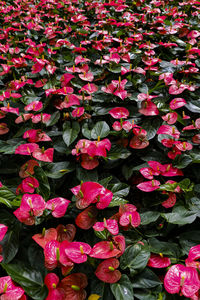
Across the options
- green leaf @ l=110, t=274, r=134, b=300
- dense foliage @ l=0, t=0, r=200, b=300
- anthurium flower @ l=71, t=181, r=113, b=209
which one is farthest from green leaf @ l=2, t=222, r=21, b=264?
green leaf @ l=110, t=274, r=134, b=300

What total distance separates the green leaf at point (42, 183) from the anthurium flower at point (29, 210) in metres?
0.11

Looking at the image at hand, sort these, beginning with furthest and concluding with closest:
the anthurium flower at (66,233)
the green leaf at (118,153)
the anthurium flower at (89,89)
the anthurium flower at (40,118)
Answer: the anthurium flower at (89,89)
the anthurium flower at (40,118)
the green leaf at (118,153)
the anthurium flower at (66,233)

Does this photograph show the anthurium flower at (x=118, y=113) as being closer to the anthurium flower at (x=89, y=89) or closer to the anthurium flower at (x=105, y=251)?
the anthurium flower at (x=89, y=89)

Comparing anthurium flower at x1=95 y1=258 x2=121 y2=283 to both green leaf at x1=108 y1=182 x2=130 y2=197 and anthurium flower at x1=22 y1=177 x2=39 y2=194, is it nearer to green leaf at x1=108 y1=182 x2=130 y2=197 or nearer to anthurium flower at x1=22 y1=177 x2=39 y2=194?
green leaf at x1=108 y1=182 x2=130 y2=197

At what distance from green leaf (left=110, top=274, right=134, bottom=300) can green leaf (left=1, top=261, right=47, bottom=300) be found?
0.21 metres

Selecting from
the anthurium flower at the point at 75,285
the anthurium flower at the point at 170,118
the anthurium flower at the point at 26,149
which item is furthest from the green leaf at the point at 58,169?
the anthurium flower at the point at 170,118

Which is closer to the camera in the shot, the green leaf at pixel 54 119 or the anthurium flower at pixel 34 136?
the anthurium flower at pixel 34 136

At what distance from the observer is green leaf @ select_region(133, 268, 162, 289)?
816 millimetres

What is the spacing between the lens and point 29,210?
34.5 inches

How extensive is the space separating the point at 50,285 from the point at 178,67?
156 cm

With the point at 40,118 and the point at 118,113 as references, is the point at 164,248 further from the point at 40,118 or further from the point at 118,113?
the point at 40,118

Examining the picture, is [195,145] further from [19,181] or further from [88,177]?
[19,181]

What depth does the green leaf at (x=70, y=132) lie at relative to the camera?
121 cm

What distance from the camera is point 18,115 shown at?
4.54 ft
